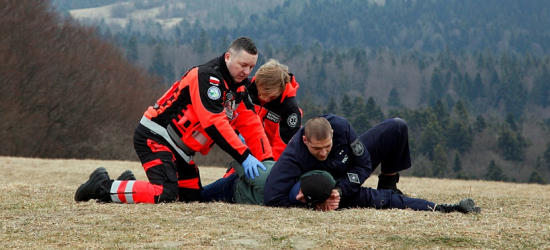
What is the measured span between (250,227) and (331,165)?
171 cm

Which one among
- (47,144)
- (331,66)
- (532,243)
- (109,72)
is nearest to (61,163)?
(532,243)

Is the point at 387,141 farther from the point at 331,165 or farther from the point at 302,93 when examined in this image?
the point at 302,93

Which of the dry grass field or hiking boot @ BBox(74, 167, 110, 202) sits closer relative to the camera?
the dry grass field

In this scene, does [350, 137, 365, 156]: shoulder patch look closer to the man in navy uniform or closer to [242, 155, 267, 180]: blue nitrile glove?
the man in navy uniform

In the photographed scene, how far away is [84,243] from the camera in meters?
5.76

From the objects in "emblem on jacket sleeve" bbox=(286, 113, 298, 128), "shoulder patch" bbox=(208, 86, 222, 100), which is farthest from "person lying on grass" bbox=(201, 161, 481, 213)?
"emblem on jacket sleeve" bbox=(286, 113, 298, 128)

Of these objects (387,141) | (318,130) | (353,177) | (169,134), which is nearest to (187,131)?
(169,134)

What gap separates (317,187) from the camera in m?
7.23

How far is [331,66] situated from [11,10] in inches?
5031

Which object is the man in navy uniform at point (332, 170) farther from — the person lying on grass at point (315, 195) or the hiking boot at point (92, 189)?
the hiking boot at point (92, 189)

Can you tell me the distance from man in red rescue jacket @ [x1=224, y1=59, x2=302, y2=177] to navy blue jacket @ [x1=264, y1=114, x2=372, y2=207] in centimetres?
131

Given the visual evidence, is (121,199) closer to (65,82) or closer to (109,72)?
(65,82)

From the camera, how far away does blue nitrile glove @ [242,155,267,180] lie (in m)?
7.97

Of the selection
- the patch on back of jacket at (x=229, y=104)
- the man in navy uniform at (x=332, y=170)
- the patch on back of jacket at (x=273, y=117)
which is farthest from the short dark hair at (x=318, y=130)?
the patch on back of jacket at (x=273, y=117)
